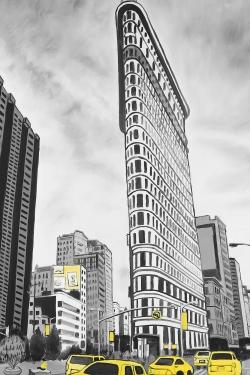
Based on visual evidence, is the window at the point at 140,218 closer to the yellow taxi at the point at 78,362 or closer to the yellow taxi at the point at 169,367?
the yellow taxi at the point at 78,362

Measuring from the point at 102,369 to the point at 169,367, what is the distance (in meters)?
12.2

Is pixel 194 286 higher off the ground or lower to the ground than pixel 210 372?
higher

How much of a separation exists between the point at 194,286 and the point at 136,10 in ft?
282

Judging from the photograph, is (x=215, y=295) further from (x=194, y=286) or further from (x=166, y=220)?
(x=166, y=220)

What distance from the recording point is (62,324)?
17325 centimetres

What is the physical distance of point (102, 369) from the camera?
54.6 ft

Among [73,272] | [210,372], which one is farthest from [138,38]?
[210,372]

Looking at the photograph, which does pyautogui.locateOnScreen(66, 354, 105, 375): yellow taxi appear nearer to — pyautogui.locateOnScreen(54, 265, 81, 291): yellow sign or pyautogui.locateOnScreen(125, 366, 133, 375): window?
pyautogui.locateOnScreen(125, 366, 133, 375): window

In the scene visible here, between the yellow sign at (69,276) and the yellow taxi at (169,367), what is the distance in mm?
161018

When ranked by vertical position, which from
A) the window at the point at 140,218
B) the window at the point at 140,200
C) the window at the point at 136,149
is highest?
the window at the point at 136,149

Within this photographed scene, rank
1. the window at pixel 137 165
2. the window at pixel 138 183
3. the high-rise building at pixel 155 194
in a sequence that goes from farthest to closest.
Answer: the window at pixel 137 165 → the window at pixel 138 183 → the high-rise building at pixel 155 194

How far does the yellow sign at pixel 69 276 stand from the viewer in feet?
609

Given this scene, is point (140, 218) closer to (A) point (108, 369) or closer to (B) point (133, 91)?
(B) point (133, 91)

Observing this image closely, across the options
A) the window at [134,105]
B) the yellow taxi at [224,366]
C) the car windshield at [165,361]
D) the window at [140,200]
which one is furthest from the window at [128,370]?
the window at [134,105]
